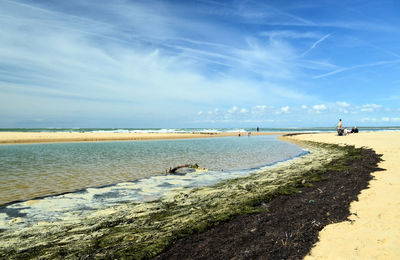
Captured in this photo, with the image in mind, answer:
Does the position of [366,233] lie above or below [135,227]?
above

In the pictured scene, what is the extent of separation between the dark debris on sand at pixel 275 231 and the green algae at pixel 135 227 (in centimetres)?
41

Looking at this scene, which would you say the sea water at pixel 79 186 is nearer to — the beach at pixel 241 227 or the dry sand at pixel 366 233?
the beach at pixel 241 227

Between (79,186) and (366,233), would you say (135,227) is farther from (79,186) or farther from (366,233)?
(79,186)

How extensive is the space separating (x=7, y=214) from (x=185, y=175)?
887 centimetres

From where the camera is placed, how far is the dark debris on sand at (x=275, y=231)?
4649 mm

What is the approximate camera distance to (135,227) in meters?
6.54

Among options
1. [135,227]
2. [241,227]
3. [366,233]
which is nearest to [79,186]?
[135,227]

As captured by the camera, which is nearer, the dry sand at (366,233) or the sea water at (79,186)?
the dry sand at (366,233)

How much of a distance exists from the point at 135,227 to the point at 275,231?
382 centimetres

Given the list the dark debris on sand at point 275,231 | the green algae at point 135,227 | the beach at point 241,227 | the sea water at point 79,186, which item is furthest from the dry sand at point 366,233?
the sea water at point 79,186

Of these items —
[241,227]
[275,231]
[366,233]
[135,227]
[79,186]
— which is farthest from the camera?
[79,186]

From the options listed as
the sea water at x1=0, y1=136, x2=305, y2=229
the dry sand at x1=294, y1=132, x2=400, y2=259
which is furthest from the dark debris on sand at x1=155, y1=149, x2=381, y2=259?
the sea water at x1=0, y1=136, x2=305, y2=229

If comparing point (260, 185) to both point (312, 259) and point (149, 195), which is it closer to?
point (149, 195)

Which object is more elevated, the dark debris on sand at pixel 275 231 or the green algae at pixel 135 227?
the dark debris on sand at pixel 275 231
